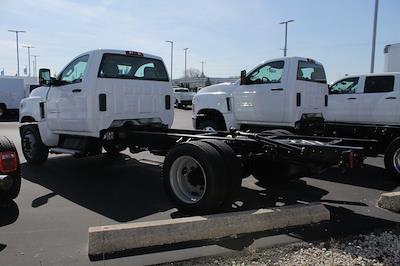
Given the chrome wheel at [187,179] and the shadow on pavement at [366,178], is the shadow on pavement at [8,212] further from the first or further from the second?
the shadow on pavement at [366,178]

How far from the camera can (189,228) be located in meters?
4.80

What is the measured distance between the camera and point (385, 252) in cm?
452

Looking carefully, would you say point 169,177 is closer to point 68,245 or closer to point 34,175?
point 68,245

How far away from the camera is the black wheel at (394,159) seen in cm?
828

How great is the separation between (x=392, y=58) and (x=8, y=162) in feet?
64.1

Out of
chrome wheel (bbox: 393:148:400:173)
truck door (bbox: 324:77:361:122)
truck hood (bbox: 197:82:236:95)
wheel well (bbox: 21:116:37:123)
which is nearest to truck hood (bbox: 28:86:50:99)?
wheel well (bbox: 21:116:37:123)

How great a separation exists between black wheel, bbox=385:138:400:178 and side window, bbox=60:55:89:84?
574 centimetres

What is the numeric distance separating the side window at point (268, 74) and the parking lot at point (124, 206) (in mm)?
2467

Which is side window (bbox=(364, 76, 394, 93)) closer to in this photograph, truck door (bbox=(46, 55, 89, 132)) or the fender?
the fender

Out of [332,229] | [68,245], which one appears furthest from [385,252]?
[68,245]

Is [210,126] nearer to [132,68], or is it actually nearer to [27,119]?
[132,68]

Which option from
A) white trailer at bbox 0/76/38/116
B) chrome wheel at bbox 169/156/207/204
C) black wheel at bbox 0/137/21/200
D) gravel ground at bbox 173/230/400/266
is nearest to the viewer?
gravel ground at bbox 173/230/400/266

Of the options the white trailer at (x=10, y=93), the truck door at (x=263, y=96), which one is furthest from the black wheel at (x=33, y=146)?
the white trailer at (x=10, y=93)

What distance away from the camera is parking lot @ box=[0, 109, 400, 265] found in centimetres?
455
